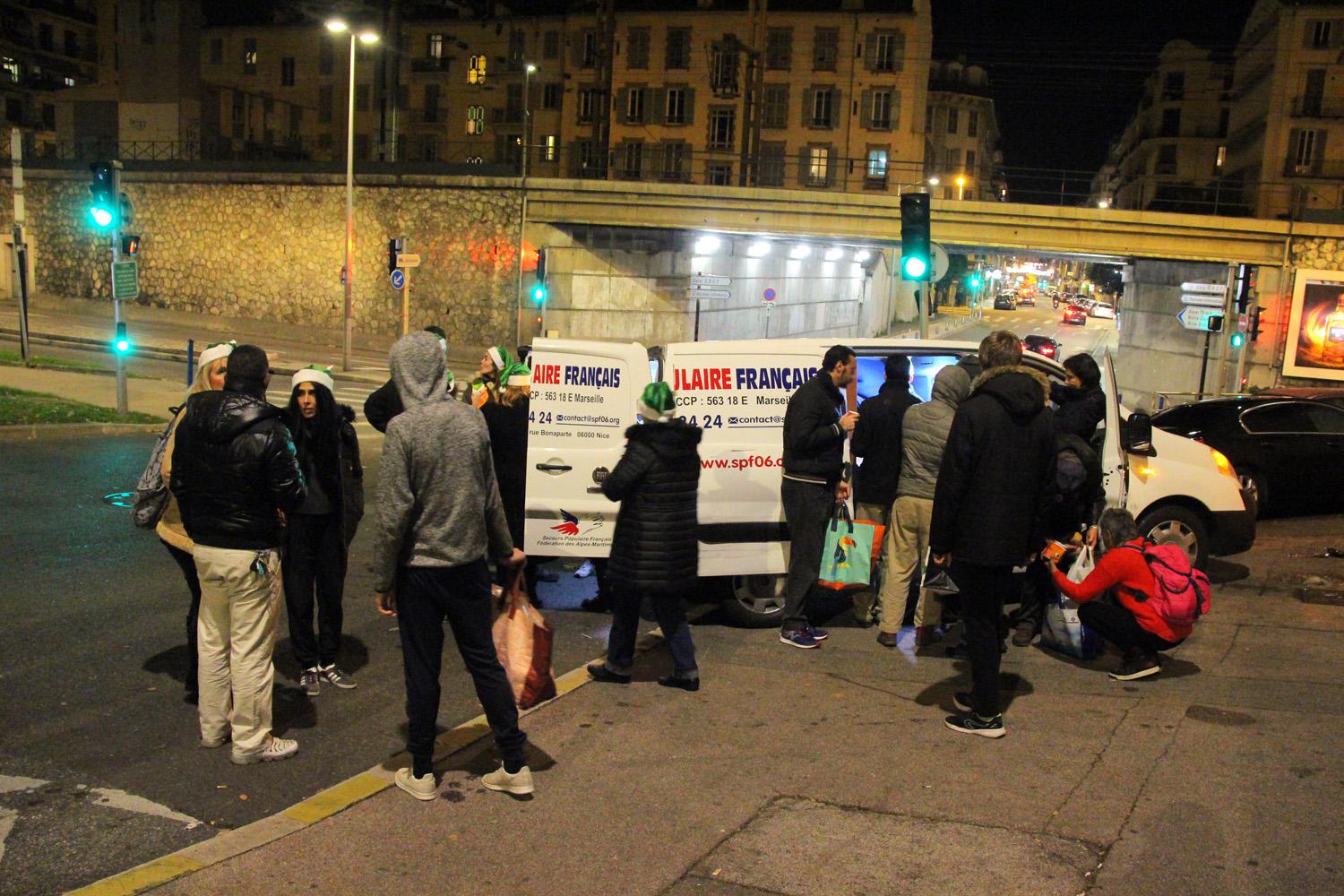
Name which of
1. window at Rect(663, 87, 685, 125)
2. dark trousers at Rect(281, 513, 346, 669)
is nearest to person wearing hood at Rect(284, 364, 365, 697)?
dark trousers at Rect(281, 513, 346, 669)

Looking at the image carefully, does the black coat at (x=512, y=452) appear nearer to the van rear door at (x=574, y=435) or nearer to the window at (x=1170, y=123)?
the van rear door at (x=574, y=435)

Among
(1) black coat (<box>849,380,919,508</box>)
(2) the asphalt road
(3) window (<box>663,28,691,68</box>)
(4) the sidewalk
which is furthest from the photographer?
(3) window (<box>663,28,691,68</box>)

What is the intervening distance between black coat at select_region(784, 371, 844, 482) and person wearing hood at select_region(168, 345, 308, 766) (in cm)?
321

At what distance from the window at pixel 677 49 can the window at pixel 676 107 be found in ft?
4.42

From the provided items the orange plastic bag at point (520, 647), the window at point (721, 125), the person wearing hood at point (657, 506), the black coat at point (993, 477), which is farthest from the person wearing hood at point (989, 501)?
the window at point (721, 125)

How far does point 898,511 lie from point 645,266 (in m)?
33.2

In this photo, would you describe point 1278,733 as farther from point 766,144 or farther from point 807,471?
point 766,144

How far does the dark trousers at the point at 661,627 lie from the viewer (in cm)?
635

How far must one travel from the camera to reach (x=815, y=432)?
7.29 m

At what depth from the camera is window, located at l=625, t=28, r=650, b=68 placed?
215ft

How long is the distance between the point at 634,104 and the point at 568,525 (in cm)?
6164

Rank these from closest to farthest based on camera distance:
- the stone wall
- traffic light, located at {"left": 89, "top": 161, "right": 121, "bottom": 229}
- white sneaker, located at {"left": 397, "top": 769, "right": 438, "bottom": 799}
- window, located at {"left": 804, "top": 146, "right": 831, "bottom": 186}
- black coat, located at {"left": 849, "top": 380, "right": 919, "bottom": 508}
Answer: white sneaker, located at {"left": 397, "top": 769, "right": 438, "bottom": 799}, black coat, located at {"left": 849, "top": 380, "right": 919, "bottom": 508}, traffic light, located at {"left": 89, "top": 161, "right": 121, "bottom": 229}, the stone wall, window, located at {"left": 804, "top": 146, "right": 831, "bottom": 186}

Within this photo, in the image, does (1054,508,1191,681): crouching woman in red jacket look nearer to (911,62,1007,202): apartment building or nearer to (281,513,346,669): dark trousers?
(281,513,346,669): dark trousers

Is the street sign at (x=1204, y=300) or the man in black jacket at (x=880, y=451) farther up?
the street sign at (x=1204, y=300)
